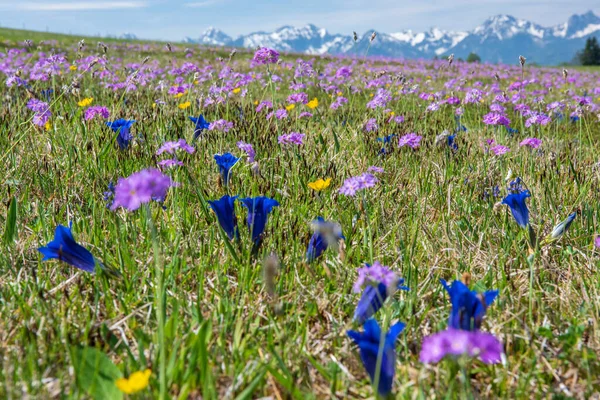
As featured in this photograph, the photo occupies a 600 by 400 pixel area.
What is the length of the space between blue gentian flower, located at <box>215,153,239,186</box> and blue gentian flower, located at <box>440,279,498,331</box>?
159 cm

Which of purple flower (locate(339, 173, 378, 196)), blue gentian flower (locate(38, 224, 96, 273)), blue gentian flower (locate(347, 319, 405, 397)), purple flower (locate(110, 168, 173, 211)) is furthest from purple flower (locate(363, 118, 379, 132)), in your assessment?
purple flower (locate(110, 168, 173, 211))

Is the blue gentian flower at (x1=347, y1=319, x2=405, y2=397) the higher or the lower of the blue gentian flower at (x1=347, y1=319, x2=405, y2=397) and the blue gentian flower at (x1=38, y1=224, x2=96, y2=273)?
the lower

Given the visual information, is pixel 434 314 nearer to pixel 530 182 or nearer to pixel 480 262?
pixel 480 262

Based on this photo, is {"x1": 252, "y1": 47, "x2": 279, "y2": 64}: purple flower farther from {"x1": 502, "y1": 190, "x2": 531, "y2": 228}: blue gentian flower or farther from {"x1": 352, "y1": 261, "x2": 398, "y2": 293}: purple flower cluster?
{"x1": 352, "y1": 261, "x2": 398, "y2": 293}: purple flower cluster

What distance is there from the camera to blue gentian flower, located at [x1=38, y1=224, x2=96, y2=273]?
1.84 metres

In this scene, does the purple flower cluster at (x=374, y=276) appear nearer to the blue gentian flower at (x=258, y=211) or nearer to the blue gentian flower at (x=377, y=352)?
the blue gentian flower at (x=377, y=352)

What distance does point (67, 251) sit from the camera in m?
1.87

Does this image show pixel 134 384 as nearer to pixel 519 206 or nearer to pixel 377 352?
pixel 377 352

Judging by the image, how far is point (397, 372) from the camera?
1.58 meters

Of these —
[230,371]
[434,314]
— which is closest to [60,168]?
[230,371]

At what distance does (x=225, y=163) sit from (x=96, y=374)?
1602 millimetres

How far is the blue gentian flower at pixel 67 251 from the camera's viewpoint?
1838 millimetres

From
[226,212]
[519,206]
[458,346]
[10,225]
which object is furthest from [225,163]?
[458,346]

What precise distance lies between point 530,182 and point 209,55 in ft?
54.5
